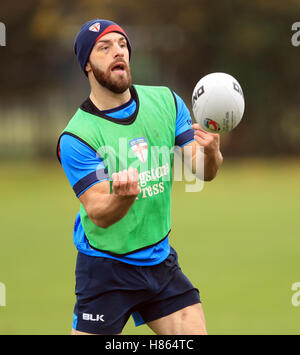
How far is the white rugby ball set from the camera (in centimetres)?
525

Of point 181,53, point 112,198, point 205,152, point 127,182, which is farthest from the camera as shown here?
point 181,53

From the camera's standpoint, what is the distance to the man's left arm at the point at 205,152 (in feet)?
17.3

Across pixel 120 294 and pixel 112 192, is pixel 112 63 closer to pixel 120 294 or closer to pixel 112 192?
pixel 112 192

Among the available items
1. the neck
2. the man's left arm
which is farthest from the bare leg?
the neck

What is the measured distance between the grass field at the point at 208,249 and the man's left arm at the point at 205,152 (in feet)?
10.3

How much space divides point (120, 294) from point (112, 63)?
164 centimetres

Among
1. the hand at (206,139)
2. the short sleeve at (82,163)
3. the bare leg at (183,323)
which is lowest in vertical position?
the bare leg at (183,323)

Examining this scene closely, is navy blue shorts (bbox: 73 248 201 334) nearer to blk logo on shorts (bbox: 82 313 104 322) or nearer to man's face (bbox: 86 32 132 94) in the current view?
blk logo on shorts (bbox: 82 313 104 322)

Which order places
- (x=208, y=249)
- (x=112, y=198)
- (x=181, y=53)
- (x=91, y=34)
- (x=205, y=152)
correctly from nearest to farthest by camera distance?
(x=112, y=198) → (x=205, y=152) → (x=91, y=34) → (x=208, y=249) → (x=181, y=53)

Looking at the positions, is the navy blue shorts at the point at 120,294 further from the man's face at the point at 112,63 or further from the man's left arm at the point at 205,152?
the man's face at the point at 112,63

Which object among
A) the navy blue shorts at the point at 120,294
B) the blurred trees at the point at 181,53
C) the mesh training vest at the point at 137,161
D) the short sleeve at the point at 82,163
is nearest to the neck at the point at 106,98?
the mesh training vest at the point at 137,161

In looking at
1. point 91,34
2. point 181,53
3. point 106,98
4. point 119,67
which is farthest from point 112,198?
point 181,53

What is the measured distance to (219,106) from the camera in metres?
5.24

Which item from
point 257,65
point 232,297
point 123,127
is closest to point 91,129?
point 123,127
